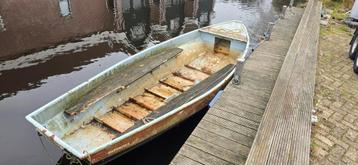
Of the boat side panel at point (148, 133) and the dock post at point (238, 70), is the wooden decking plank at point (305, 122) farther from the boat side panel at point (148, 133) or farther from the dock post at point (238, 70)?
the boat side panel at point (148, 133)

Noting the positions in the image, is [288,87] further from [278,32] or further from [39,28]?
[39,28]

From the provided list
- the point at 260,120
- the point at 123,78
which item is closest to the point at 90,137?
the point at 123,78

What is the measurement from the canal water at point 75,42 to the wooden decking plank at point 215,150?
6.43 ft

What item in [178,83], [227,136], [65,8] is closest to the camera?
[227,136]

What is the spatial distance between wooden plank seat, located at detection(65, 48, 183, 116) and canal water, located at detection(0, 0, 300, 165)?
160cm

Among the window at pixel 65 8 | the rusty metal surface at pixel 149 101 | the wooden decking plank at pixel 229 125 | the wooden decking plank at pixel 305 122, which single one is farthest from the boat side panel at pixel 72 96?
the window at pixel 65 8

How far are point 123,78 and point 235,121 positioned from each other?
3531 millimetres

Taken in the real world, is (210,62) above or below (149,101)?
above

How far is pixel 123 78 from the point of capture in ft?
26.7

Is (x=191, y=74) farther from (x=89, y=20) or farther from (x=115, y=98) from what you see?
(x=89, y=20)

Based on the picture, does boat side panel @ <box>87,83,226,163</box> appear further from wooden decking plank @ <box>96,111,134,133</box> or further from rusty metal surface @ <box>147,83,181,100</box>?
rusty metal surface @ <box>147,83,181,100</box>

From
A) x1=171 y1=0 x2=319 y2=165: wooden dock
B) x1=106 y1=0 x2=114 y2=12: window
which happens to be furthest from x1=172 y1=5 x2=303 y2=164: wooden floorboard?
x1=106 y1=0 x2=114 y2=12: window

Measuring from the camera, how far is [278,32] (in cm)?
1309

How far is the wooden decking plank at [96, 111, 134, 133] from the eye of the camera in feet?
23.4
